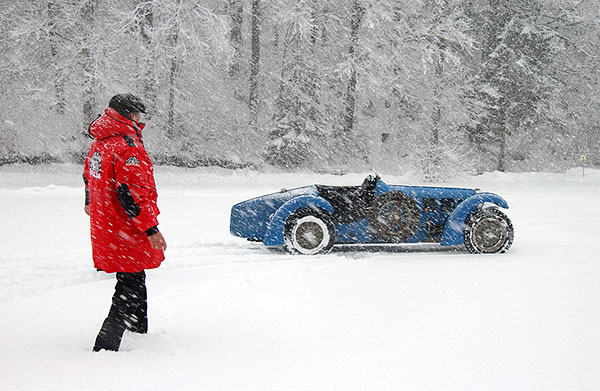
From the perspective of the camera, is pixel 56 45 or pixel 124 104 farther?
pixel 56 45

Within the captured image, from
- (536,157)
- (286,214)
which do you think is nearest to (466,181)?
(536,157)

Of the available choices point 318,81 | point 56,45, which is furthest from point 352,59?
point 56,45

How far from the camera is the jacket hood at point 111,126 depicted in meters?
3.42

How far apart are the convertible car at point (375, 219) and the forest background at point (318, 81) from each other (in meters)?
11.1

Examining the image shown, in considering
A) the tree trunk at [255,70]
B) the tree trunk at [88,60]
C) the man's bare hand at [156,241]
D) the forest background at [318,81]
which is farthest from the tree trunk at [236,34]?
the man's bare hand at [156,241]

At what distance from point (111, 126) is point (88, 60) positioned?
17.7 m

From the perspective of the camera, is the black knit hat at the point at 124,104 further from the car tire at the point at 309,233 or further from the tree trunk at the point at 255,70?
the tree trunk at the point at 255,70

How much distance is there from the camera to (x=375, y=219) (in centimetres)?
733

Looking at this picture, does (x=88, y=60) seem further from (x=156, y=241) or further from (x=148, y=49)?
(x=156, y=241)

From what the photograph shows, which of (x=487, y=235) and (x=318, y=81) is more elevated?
(x=318, y=81)

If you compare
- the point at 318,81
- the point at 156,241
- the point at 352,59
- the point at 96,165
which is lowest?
the point at 156,241

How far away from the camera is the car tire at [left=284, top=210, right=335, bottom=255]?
23.2 ft

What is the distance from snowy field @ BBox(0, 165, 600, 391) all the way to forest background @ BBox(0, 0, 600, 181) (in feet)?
38.7

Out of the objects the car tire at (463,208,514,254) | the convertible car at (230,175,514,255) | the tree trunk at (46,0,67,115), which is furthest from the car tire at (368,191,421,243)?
the tree trunk at (46,0,67,115)
